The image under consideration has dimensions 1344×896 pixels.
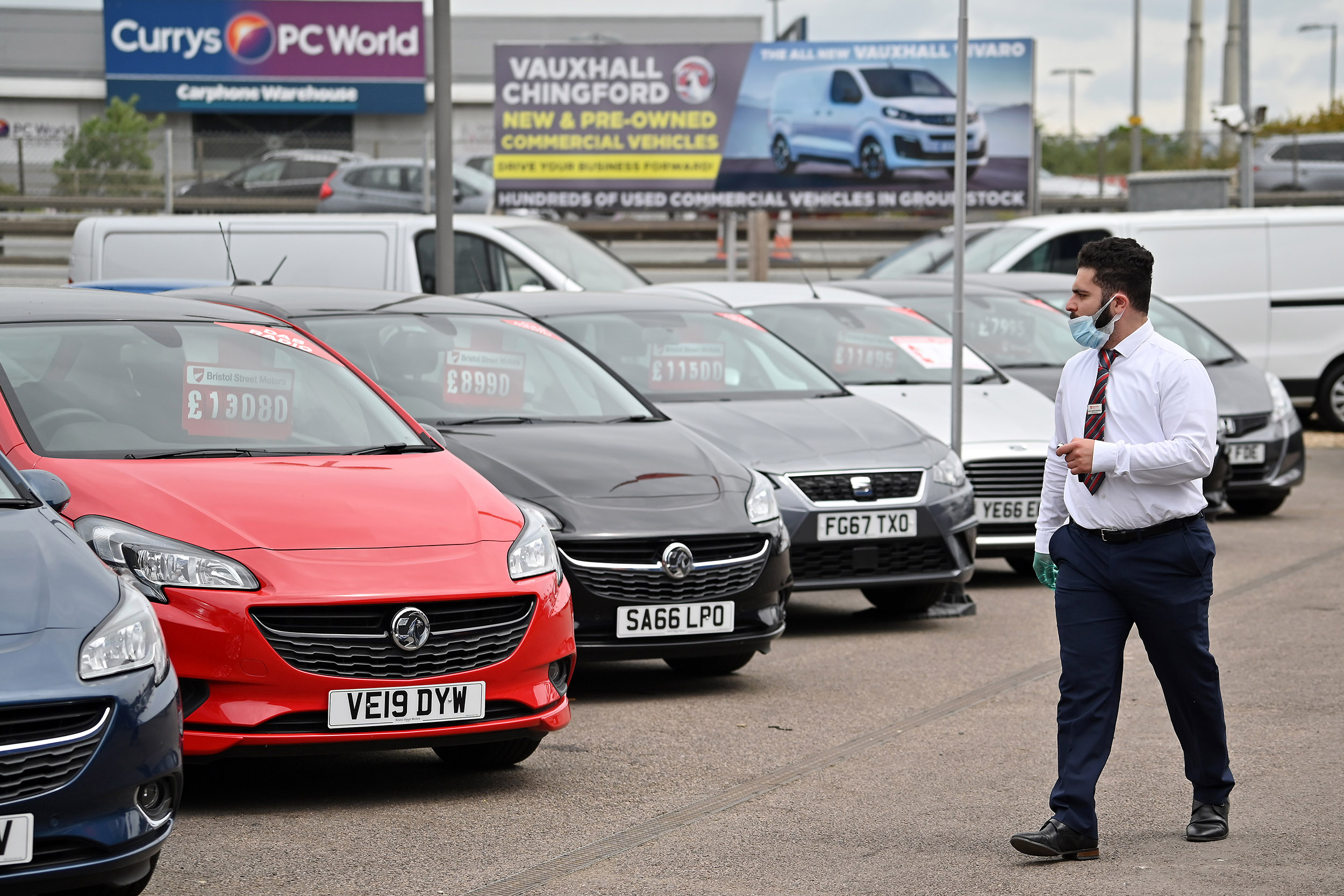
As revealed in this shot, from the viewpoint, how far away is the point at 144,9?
47969 mm

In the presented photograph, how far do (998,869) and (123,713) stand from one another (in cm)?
230

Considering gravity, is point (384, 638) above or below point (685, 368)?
below

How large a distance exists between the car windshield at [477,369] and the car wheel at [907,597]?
1.72m

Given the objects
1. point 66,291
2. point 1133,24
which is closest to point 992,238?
point 66,291

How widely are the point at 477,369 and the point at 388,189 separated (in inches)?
682

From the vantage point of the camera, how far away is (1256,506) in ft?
45.0

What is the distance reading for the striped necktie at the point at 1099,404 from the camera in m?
5.00

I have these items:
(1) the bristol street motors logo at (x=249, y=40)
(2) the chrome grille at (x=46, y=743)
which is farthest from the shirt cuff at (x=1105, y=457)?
(1) the bristol street motors logo at (x=249, y=40)

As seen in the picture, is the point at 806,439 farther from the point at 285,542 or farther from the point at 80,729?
the point at 80,729

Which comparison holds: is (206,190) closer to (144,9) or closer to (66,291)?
(66,291)

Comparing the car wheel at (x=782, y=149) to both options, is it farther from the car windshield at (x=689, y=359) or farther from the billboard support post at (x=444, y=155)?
the car windshield at (x=689, y=359)

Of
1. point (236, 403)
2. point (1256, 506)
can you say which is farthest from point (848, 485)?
point (1256, 506)

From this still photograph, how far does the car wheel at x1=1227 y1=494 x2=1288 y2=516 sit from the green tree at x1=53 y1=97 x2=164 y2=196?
15.1 metres

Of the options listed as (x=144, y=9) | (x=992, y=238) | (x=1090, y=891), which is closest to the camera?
(x=1090, y=891)
